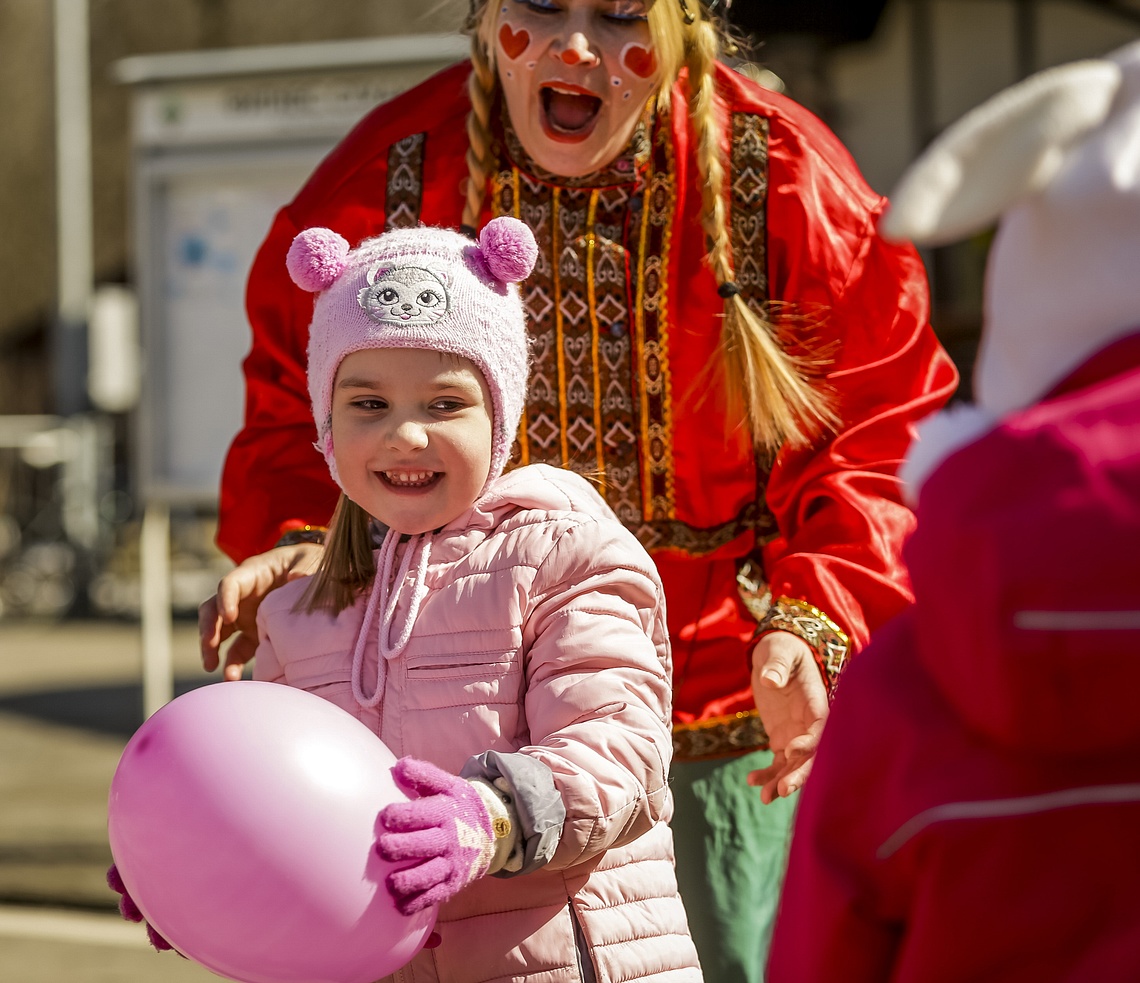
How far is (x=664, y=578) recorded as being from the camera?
2.60 metres

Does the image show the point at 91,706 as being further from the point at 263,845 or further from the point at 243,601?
the point at 263,845

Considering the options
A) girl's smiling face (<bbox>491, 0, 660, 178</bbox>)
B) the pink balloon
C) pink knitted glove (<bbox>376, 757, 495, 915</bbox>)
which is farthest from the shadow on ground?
pink knitted glove (<bbox>376, 757, 495, 915</bbox>)

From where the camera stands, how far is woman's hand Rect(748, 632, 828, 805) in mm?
2111

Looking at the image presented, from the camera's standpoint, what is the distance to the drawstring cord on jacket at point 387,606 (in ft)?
6.90

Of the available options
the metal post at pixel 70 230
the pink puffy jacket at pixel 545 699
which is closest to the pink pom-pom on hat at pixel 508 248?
the pink puffy jacket at pixel 545 699

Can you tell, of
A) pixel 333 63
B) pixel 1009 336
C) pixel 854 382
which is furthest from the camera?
pixel 333 63

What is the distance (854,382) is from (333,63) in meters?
3.65

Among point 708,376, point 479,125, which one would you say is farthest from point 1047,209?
point 479,125

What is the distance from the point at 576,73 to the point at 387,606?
82cm

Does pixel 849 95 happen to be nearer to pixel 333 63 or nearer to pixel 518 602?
pixel 333 63

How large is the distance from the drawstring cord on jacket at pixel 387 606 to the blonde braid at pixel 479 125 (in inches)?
24.8

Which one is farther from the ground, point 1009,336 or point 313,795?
point 1009,336

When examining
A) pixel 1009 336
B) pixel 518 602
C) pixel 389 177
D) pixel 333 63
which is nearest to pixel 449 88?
pixel 389 177

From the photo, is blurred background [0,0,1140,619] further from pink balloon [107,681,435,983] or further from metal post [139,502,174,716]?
pink balloon [107,681,435,983]
